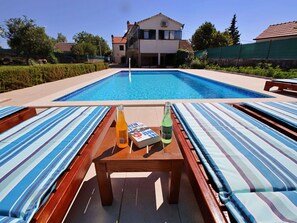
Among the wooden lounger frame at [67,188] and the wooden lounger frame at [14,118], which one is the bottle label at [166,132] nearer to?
the wooden lounger frame at [67,188]

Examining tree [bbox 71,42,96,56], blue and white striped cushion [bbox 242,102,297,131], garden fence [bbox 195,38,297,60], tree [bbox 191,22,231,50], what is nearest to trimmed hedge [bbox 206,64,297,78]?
garden fence [bbox 195,38,297,60]

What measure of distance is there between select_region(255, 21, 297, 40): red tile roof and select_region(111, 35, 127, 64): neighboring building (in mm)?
22991

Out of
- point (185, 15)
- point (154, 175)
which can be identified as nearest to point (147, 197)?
point (154, 175)

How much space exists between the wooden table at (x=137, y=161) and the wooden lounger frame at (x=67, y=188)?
12 centimetres

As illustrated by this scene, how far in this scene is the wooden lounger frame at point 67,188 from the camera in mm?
968

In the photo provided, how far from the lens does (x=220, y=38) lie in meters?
26.6

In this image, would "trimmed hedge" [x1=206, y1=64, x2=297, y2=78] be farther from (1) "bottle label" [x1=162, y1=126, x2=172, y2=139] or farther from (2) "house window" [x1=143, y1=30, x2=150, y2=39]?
(2) "house window" [x1=143, y1=30, x2=150, y2=39]

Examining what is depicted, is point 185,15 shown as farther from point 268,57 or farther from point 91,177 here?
point 91,177

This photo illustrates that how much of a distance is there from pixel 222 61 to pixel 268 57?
16.8ft

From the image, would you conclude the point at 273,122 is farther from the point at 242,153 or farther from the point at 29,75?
the point at 29,75

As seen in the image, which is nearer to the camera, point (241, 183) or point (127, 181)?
point (241, 183)

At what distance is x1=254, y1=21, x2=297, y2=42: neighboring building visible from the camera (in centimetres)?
1772

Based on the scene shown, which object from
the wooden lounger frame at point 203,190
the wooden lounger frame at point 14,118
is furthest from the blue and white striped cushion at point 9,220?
the wooden lounger frame at point 14,118

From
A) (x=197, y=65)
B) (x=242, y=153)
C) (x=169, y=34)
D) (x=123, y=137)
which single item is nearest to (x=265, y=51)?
(x=197, y=65)
